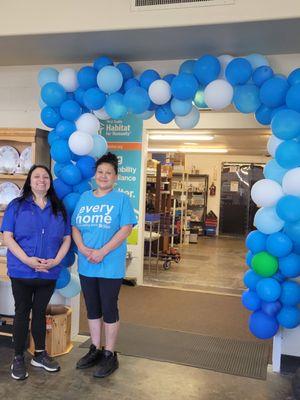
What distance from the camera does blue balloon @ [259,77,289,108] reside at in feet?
8.68

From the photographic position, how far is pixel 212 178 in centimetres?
1280

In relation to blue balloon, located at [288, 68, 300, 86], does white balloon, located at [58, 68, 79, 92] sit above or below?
above

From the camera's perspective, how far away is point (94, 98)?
3.01 m

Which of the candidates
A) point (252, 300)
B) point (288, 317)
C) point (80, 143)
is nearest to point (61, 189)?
point (80, 143)

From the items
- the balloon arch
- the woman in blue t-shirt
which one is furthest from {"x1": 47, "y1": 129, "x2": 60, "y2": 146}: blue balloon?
the woman in blue t-shirt

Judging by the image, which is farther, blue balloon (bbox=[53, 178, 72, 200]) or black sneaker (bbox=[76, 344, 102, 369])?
blue balloon (bbox=[53, 178, 72, 200])

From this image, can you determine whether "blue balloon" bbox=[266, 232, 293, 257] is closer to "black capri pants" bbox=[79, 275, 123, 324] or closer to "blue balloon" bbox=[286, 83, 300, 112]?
"blue balloon" bbox=[286, 83, 300, 112]

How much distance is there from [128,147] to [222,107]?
2.94 metres

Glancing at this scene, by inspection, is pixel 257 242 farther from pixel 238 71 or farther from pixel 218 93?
pixel 238 71

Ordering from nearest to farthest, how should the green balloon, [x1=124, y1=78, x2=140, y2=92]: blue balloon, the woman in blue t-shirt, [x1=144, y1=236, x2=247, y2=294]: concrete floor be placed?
the green balloon < the woman in blue t-shirt < [x1=124, y1=78, x2=140, y2=92]: blue balloon < [x1=144, y1=236, x2=247, y2=294]: concrete floor

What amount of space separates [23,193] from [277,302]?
75.4 inches

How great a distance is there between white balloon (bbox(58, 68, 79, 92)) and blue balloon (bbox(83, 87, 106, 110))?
0.17m

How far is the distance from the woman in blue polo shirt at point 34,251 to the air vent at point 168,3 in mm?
1279

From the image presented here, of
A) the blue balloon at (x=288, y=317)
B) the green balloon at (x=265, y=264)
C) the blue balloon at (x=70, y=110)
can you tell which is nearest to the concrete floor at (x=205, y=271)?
the blue balloon at (x=288, y=317)
